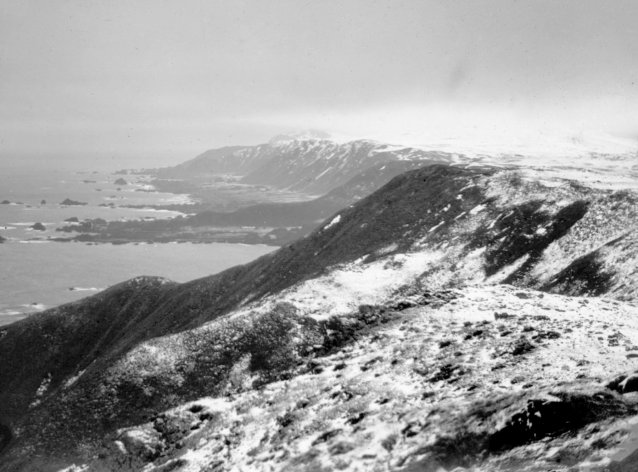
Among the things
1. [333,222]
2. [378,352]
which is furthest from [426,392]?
[333,222]

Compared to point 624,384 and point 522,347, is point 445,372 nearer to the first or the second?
point 522,347

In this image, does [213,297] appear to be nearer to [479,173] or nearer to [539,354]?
[479,173]

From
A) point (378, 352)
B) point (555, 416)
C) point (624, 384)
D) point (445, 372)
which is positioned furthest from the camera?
point (378, 352)

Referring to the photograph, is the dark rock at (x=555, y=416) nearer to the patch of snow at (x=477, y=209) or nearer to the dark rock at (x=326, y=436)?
the dark rock at (x=326, y=436)

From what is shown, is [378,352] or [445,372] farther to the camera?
[378,352]

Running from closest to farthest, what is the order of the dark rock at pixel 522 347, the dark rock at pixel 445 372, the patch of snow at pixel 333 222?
1. the dark rock at pixel 445 372
2. the dark rock at pixel 522 347
3. the patch of snow at pixel 333 222

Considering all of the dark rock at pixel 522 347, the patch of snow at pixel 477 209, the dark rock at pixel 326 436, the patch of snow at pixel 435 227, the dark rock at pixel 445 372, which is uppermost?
the patch of snow at pixel 477 209

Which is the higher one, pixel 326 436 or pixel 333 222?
pixel 333 222

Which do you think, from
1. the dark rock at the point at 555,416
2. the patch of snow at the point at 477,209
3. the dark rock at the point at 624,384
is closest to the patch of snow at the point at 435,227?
the patch of snow at the point at 477,209

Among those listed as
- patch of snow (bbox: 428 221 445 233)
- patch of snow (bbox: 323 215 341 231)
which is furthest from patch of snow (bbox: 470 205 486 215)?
patch of snow (bbox: 323 215 341 231)
